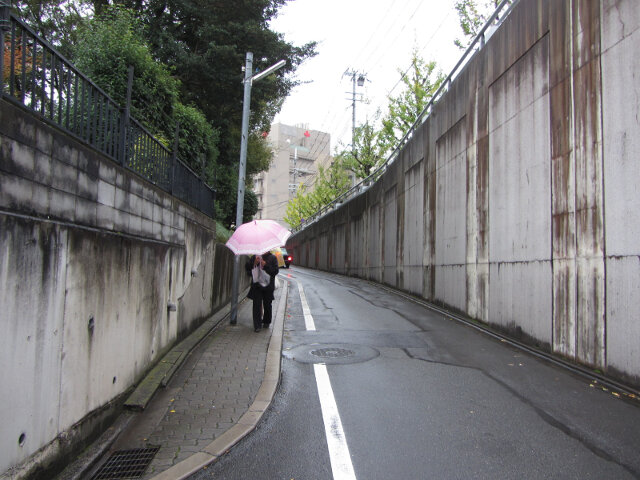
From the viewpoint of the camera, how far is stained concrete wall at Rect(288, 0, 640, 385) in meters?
5.75

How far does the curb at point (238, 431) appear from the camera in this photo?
3.47 meters

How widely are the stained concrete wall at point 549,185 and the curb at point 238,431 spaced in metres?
4.42

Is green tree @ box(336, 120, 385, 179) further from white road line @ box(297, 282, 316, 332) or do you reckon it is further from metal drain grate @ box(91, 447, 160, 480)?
metal drain grate @ box(91, 447, 160, 480)

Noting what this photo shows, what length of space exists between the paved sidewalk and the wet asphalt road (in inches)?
7.1

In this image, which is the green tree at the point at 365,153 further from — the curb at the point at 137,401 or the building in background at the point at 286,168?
the building in background at the point at 286,168

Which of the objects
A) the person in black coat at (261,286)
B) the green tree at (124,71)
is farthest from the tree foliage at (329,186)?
the person in black coat at (261,286)

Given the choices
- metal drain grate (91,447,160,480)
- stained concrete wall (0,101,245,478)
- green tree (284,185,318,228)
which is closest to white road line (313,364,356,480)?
metal drain grate (91,447,160,480)

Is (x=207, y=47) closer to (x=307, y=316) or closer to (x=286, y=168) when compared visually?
(x=307, y=316)

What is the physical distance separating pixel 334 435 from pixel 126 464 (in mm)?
1784

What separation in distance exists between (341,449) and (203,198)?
23.9 feet

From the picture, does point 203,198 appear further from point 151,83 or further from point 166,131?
point 151,83

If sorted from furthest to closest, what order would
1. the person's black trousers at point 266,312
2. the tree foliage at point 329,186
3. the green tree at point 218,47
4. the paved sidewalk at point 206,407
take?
the tree foliage at point 329,186 → the green tree at point 218,47 → the person's black trousers at point 266,312 → the paved sidewalk at point 206,407

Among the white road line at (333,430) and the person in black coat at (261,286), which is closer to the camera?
the white road line at (333,430)

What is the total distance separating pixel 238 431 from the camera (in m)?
4.21
